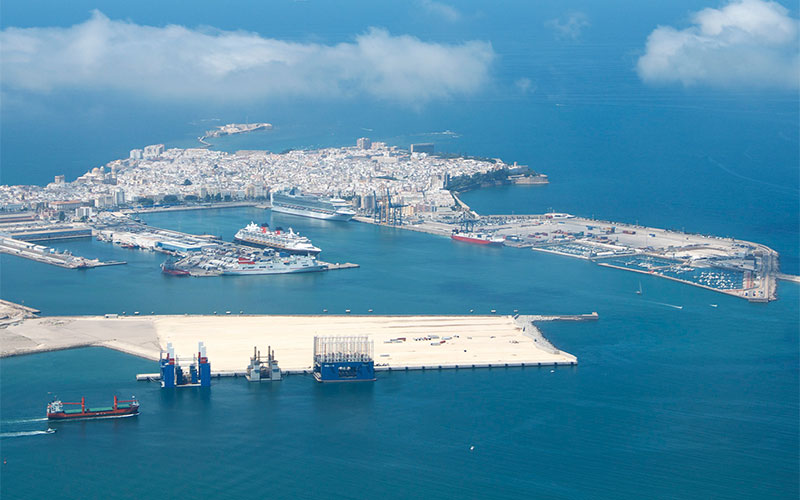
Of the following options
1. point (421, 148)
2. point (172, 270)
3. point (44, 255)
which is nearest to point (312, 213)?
point (44, 255)

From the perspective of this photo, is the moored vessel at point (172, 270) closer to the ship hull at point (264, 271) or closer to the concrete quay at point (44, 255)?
the ship hull at point (264, 271)

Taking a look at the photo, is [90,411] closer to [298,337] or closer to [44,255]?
[298,337]

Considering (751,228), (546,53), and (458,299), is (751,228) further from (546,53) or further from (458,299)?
(546,53)

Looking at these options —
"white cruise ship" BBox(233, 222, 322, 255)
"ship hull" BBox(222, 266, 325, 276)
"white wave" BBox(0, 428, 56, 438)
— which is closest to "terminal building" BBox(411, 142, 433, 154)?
"white cruise ship" BBox(233, 222, 322, 255)

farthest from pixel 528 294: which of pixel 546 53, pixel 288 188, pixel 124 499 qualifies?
pixel 546 53

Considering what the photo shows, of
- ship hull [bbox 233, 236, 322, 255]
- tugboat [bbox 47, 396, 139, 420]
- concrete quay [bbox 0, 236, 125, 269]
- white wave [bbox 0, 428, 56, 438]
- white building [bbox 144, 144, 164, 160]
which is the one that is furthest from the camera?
white building [bbox 144, 144, 164, 160]

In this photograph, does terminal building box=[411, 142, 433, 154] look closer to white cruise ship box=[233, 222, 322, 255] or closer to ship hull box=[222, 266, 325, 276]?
white cruise ship box=[233, 222, 322, 255]

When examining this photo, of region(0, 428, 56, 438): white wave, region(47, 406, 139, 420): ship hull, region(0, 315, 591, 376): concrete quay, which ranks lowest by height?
region(0, 428, 56, 438): white wave
